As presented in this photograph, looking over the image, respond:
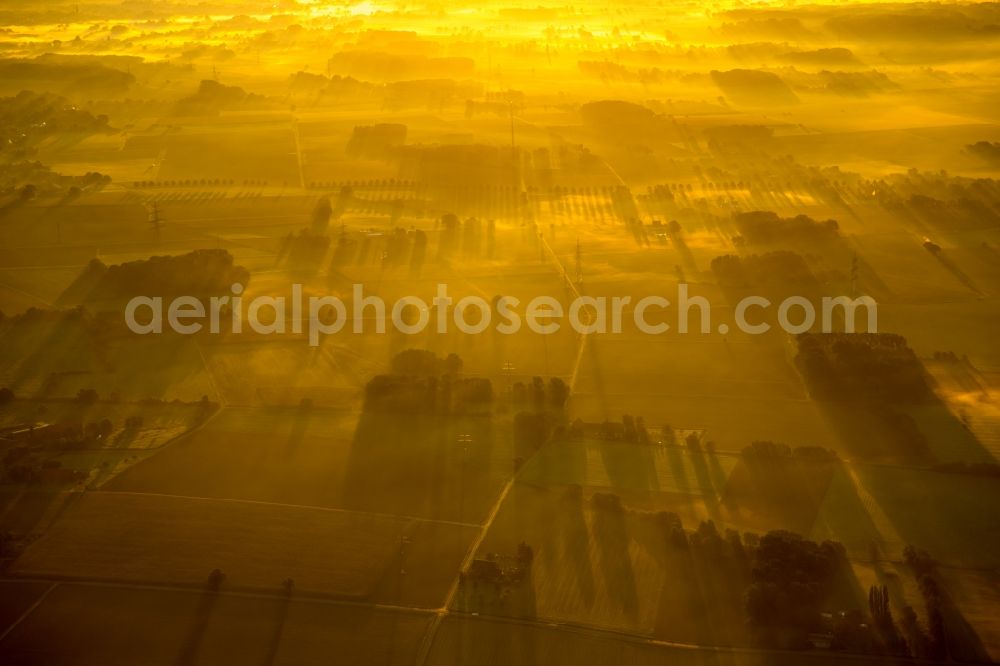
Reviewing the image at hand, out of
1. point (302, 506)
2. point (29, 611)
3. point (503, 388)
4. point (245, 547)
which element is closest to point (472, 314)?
point (503, 388)

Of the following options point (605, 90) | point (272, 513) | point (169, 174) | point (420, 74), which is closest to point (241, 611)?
point (272, 513)

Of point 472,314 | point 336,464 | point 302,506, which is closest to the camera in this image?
point 302,506

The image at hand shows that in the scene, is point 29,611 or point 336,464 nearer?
point 29,611

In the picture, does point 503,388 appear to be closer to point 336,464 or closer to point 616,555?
point 336,464

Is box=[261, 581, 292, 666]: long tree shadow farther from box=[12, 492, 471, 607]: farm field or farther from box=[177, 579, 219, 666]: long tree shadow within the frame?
box=[177, 579, 219, 666]: long tree shadow

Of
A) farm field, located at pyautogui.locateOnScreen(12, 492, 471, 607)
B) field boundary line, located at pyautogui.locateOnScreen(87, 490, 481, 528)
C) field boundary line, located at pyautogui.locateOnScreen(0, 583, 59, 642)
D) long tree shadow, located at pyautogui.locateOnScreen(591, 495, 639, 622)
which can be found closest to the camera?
field boundary line, located at pyautogui.locateOnScreen(0, 583, 59, 642)

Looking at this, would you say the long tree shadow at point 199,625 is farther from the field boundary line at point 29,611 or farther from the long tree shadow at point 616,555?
the long tree shadow at point 616,555

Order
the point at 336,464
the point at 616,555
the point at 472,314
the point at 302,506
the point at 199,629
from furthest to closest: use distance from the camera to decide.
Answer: the point at 472,314 → the point at 336,464 → the point at 302,506 → the point at 616,555 → the point at 199,629

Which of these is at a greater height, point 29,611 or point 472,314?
point 29,611

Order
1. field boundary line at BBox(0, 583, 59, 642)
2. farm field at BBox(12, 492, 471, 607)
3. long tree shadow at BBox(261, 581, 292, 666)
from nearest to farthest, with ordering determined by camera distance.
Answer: long tree shadow at BBox(261, 581, 292, 666) < field boundary line at BBox(0, 583, 59, 642) < farm field at BBox(12, 492, 471, 607)

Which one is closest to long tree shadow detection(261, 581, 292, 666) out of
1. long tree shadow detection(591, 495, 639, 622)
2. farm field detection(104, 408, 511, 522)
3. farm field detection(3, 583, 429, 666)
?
farm field detection(3, 583, 429, 666)
